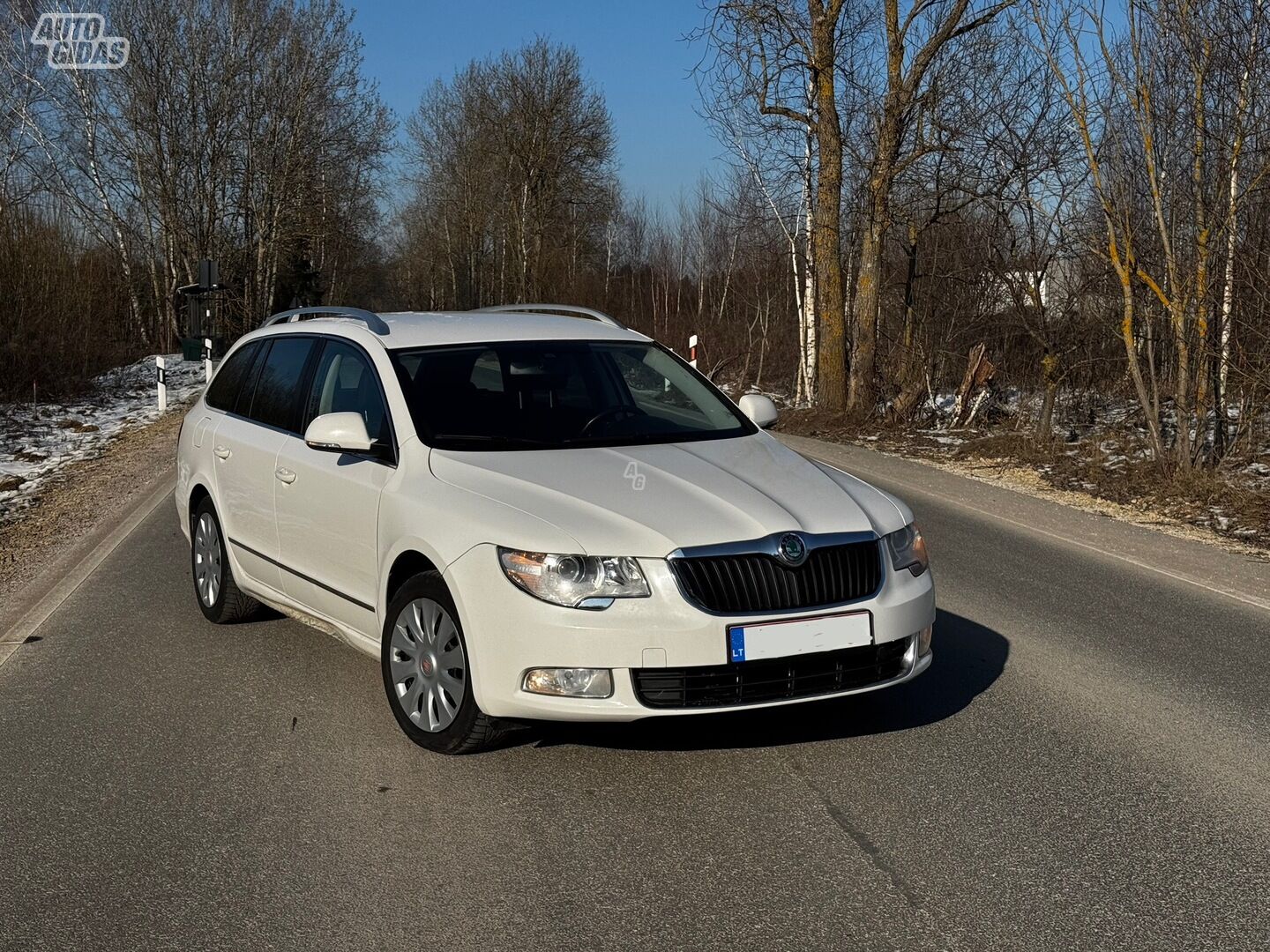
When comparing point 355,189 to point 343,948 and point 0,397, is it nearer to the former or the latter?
point 0,397

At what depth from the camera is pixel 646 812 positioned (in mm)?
4273

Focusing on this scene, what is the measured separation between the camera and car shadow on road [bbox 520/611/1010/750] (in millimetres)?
4953

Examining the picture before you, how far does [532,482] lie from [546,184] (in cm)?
5735

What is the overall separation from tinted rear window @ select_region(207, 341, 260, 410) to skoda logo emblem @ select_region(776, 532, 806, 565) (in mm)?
3856

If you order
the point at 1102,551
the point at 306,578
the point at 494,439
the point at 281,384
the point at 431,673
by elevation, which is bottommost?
the point at 1102,551

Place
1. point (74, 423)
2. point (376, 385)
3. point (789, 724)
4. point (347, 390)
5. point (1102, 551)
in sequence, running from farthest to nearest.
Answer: point (74, 423)
point (1102, 551)
point (347, 390)
point (376, 385)
point (789, 724)

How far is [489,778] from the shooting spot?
461 centimetres

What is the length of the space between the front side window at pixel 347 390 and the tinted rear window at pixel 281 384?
0.63 ft

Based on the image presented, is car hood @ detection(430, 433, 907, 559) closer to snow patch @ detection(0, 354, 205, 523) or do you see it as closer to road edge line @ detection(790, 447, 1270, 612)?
road edge line @ detection(790, 447, 1270, 612)

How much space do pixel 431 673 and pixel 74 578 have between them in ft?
15.2

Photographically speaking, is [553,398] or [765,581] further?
[553,398]

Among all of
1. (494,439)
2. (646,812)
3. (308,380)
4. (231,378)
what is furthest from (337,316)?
(646,812)

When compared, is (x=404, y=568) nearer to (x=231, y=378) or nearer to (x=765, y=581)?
(x=765, y=581)

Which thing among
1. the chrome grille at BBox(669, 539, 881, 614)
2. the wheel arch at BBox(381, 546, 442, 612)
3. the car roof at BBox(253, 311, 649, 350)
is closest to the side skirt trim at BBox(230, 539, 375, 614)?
the wheel arch at BBox(381, 546, 442, 612)
